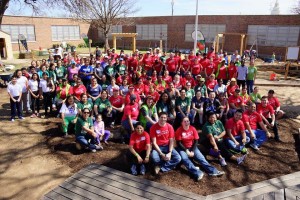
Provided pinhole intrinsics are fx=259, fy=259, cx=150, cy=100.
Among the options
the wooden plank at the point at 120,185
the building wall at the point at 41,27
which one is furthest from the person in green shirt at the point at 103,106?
the building wall at the point at 41,27

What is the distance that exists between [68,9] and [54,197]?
53.0ft

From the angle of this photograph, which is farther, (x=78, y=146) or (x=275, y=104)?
(x=275, y=104)

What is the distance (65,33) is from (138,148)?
36.8 metres

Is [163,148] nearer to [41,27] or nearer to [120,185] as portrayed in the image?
[120,185]

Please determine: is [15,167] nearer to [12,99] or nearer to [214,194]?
[12,99]

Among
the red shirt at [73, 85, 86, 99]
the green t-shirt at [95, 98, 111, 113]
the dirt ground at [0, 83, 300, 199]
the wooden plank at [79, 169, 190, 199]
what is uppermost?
the red shirt at [73, 85, 86, 99]

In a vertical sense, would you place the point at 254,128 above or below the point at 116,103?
below

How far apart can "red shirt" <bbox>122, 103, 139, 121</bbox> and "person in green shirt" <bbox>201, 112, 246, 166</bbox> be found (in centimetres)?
201

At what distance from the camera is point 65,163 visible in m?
6.01

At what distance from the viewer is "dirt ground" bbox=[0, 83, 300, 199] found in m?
5.14

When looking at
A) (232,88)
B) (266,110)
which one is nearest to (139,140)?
(266,110)

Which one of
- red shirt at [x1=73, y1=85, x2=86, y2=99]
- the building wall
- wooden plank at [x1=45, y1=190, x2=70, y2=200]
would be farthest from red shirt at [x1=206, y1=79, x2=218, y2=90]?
the building wall

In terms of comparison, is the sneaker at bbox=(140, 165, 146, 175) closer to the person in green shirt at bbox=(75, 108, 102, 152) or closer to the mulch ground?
the mulch ground

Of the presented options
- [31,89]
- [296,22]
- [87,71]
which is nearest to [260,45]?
[296,22]
